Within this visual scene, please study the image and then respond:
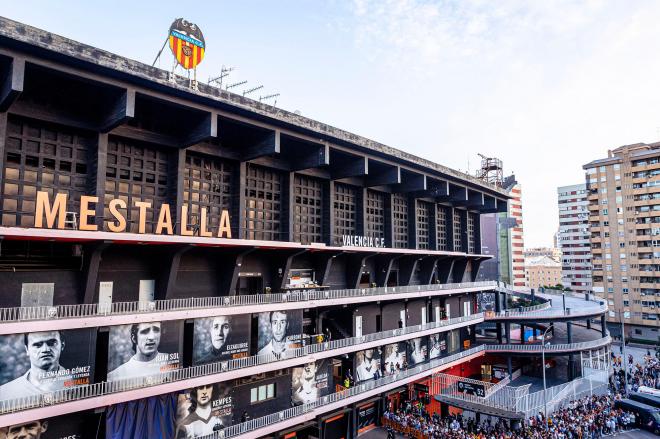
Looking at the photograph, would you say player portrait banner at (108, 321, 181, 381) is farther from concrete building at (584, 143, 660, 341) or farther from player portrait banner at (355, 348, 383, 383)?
concrete building at (584, 143, 660, 341)

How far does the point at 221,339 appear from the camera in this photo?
23453mm

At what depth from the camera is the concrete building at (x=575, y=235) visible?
12269cm

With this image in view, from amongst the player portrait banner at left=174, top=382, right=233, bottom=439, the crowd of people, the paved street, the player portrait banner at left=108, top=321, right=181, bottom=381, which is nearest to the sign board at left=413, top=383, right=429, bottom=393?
the crowd of people

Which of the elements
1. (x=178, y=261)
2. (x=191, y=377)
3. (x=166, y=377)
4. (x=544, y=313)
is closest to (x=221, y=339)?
(x=191, y=377)

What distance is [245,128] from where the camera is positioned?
83.7 ft

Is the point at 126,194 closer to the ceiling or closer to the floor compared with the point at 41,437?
closer to the ceiling

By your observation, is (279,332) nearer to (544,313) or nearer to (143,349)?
(143,349)

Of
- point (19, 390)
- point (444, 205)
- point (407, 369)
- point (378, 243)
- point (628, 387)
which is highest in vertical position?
point (444, 205)

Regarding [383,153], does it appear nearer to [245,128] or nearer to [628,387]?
[245,128]

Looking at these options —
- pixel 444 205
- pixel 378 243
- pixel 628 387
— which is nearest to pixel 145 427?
pixel 378 243

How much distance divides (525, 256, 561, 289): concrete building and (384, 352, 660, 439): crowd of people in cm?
13023

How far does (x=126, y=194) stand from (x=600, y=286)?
87.4 meters

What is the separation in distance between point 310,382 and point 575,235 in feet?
404

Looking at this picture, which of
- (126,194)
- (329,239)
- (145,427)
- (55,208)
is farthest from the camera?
(329,239)
